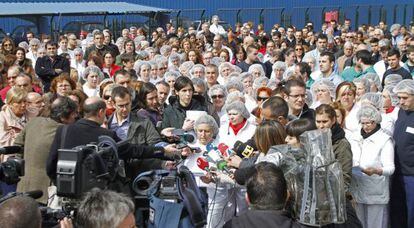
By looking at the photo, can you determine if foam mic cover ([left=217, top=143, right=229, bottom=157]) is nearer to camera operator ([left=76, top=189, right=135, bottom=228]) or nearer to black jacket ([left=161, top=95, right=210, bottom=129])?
black jacket ([left=161, top=95, right=210, bottom=129])

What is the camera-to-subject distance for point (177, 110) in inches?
334

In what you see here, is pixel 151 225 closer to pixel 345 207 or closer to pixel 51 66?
pixel 345 207

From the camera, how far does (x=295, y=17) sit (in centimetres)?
→ 3334

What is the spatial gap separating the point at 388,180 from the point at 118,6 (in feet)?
81.4

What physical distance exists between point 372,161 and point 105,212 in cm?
390

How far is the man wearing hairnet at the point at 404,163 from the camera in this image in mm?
7596

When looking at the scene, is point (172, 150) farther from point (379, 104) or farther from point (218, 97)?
point (218, 97)

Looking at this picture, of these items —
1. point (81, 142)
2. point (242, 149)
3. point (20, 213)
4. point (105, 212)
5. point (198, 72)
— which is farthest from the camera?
point (198, 72)

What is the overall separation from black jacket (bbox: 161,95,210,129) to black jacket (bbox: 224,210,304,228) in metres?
4.02

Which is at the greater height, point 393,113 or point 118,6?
point 118,6

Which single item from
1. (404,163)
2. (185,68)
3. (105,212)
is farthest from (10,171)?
(185,68)

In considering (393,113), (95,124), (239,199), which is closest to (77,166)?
(95,124)

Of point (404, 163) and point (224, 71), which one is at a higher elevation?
point (224, 71)

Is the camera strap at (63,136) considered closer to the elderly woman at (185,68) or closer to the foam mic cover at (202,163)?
the foam mic cover at (202,163)
